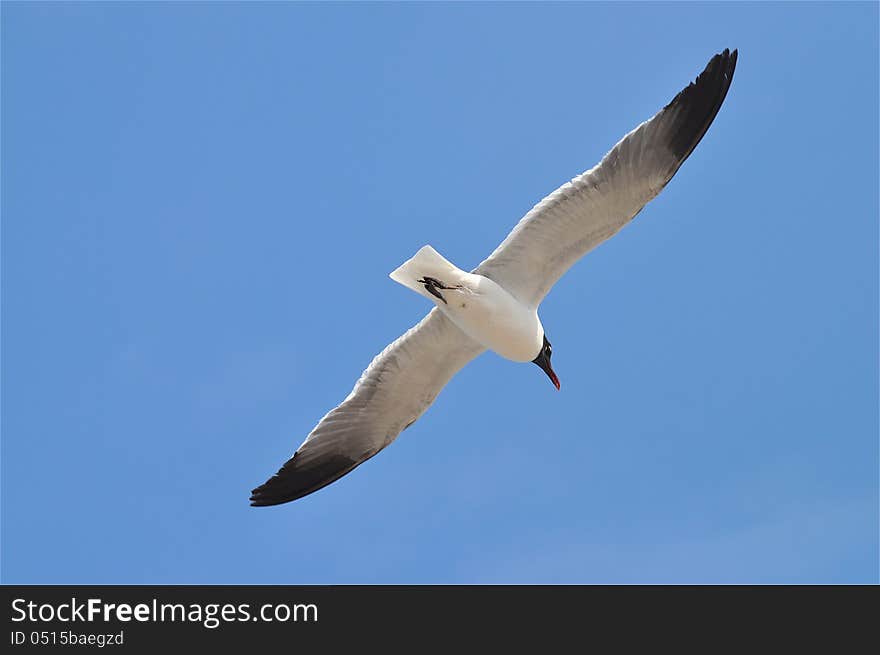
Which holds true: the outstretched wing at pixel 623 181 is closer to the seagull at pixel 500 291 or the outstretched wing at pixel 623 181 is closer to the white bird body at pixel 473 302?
the seagull at pixel 500 291

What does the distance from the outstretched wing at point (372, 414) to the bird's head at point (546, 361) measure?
0.63 metres

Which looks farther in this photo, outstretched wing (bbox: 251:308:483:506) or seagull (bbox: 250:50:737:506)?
outstretched wing (bbox: 251:308:483:506)

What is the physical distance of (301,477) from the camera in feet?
39.5

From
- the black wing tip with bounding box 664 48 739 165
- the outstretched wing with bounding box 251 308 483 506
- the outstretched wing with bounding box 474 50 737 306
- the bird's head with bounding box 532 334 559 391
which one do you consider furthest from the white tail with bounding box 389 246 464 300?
the black wing tip with bounding box 664 48 739 165

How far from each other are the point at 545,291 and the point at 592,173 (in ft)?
4.37

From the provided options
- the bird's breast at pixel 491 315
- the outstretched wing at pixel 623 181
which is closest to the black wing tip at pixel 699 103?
the outstretched wing at pixel 623 181

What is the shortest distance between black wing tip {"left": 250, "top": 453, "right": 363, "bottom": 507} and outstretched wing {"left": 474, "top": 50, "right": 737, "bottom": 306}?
2636mm

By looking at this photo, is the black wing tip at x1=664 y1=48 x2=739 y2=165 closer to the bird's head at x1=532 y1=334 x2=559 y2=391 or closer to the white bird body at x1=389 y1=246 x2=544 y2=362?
the white bird body at x1=389 y1=246 x2=544 y2=362

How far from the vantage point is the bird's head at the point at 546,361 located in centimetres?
1199

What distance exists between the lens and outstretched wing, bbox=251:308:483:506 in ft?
38.2

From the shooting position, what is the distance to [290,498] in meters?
12.0

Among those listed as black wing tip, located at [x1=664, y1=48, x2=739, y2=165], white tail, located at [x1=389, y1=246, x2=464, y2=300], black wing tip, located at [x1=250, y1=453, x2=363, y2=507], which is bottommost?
black wing tip, located at [x1=250, y1=453, x2=363, y2=507]
